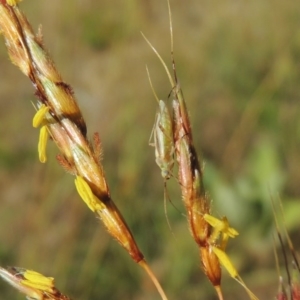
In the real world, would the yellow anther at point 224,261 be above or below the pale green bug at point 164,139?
below

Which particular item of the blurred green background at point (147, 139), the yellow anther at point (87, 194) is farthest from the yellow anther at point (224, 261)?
the blurred green background at point (147, 139)

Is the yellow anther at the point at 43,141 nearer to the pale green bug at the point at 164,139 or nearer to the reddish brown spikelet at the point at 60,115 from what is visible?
the reddish brown spikelet at the point at 60,115

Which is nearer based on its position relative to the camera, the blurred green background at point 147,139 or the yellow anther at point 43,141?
the yellow anther at point 43,141

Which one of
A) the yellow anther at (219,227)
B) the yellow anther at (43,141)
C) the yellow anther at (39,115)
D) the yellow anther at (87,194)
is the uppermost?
the yellow anther at (39,115)

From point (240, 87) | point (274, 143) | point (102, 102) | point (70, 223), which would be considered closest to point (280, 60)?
point (240, 87)

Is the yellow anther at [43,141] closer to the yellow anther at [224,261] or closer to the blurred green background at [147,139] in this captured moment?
the yellow anther at [224,261]

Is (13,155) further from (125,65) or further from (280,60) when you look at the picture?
(280,60)
